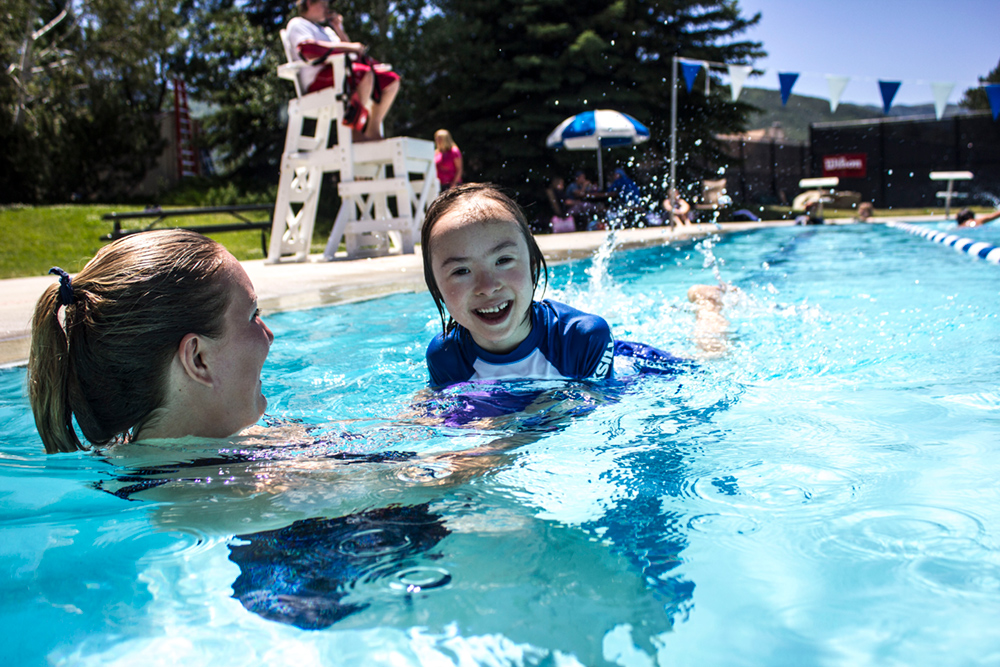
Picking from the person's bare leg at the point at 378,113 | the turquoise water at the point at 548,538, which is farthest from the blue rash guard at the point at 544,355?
the person's bare leg at the point at 378,113

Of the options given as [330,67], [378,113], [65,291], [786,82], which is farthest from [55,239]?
[786,82]

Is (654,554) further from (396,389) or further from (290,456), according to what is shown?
(396,389)

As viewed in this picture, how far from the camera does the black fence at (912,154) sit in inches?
791

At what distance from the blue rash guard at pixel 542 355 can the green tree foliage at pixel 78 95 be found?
19.1m

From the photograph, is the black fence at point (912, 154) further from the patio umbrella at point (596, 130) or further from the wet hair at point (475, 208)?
the wet hair at point (475, 208)

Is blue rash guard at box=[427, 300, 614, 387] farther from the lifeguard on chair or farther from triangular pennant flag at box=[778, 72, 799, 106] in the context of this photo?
triangular pennant flag at box=[778, 72, 799, 106]

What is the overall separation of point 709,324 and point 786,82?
940 cm

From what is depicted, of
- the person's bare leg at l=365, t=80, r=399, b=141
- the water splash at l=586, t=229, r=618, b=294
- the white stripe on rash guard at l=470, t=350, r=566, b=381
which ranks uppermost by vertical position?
the person's bare leg at l=365, t=80, r=399, b=141

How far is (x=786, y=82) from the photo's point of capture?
11.6 meters

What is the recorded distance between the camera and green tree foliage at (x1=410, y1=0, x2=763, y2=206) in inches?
704

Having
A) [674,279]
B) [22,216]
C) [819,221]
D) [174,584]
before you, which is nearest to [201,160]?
[22,216]

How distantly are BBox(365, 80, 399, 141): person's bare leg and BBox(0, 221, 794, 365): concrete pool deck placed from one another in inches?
59.0

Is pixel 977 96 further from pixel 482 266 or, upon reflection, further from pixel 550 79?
pixel 482 266

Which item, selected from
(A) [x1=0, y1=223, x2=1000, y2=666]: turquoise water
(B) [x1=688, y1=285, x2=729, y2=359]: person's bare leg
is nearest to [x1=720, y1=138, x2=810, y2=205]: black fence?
(B) [x1=688, y1=285, x2=729, y2=359]: person's bare leg
